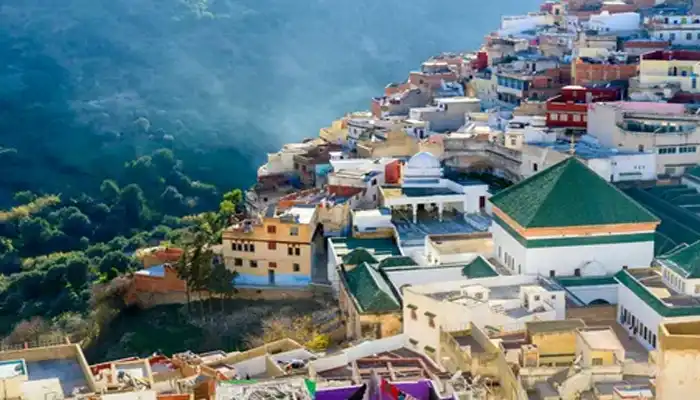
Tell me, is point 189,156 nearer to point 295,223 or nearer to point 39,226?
point 39,226

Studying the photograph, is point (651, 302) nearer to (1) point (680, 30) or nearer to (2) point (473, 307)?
(2) point (473, 307)

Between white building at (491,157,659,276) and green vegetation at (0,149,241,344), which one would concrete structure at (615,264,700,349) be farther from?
green vegetation at (0,149,241,344)

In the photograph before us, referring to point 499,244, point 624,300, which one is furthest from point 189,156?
point 624,300

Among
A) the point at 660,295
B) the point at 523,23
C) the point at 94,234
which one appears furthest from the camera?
the point at 523,23

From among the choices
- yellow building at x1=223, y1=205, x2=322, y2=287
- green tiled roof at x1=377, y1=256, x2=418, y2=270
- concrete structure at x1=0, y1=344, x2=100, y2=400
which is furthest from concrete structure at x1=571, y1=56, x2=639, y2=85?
concrete structure at x1=0, y1=344, x2=100, y2=400

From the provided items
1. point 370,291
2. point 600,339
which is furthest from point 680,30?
point 600,339

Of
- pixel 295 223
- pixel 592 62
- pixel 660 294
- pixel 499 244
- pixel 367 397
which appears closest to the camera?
pixel 367 397
